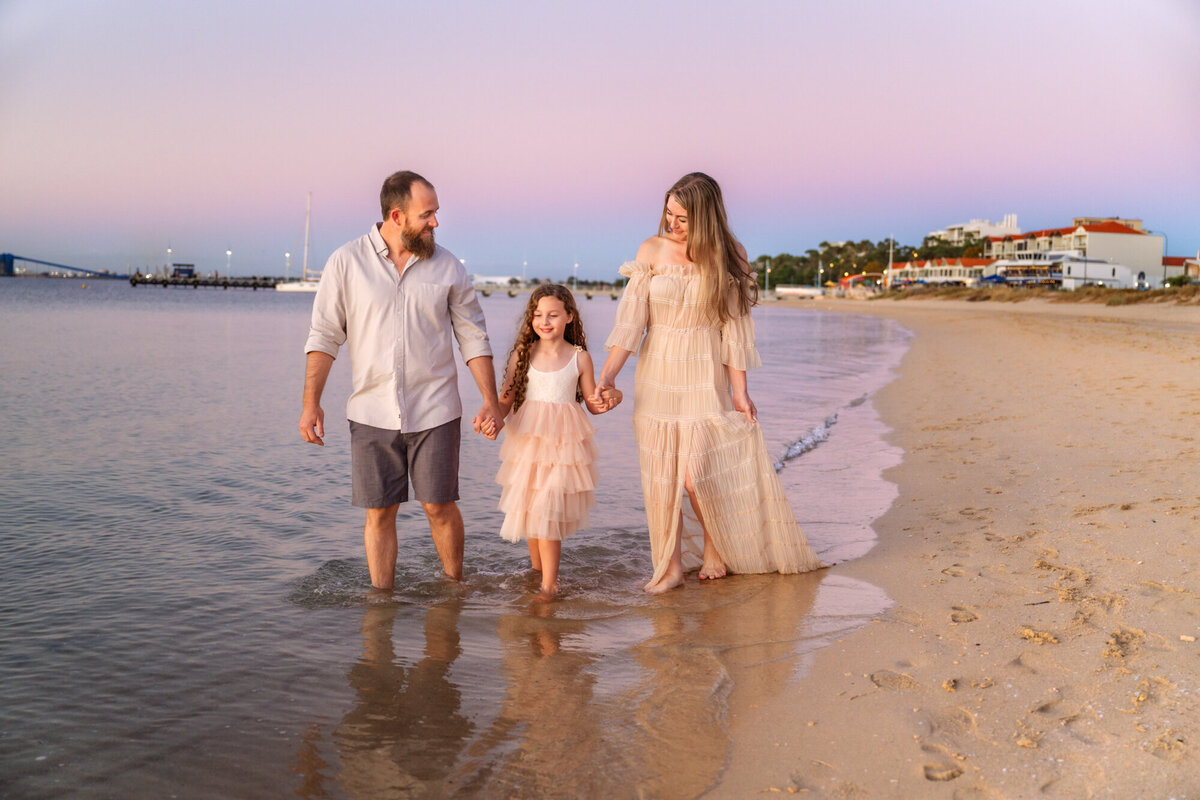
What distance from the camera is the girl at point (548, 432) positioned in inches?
174

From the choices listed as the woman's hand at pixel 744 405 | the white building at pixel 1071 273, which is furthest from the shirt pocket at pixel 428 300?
the white building at pixel 1071 273

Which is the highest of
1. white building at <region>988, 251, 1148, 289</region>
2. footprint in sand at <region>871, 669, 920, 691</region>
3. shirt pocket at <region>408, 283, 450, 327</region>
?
white building at <region>988, 251, 1148, 289</region>

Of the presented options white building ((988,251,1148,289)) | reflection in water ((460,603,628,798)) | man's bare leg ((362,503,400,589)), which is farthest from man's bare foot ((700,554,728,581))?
white building ((988,251,1148,289))

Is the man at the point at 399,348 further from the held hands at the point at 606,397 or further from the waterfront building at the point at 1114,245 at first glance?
the waterfront building at the point at 1114,245

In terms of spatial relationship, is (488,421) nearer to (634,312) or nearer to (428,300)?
(428,300)

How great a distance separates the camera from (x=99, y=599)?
449cm

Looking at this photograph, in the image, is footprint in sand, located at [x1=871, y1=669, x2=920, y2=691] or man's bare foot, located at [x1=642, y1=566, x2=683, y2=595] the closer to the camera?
footprint in sand, located at [x1=871, y1=669, x2=920, y2=691]

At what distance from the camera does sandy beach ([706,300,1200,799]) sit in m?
2.50

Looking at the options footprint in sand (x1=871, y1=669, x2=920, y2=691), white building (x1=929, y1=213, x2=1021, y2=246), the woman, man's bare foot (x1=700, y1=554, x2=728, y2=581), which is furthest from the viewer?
white building (x1=929, y1=213, x2=1021, y2=246)

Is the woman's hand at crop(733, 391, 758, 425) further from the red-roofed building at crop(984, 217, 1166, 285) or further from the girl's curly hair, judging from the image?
the red-roofed building at crop(984, 217, 1166, 285)

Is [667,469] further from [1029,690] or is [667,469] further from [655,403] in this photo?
[1029,690]

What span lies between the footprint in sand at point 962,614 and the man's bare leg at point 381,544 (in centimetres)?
262

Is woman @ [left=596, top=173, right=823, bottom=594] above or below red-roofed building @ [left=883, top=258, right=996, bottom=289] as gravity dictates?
below

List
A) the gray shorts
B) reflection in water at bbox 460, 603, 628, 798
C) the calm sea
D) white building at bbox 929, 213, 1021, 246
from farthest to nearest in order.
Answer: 1. white building at bbox 929, 213, 1021, 246
2. the gray shorts
3. the calm sea
4. reflection in water at bbox 460, 603, 628, 798
